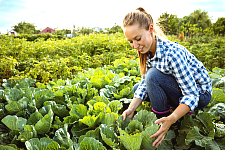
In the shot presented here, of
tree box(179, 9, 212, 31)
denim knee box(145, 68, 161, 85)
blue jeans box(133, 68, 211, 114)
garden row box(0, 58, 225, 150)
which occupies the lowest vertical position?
garden row box(0, 58, 225, 150)

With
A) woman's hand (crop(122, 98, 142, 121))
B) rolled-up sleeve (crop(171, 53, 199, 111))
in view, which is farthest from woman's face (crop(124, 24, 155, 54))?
woman's hand (crop(122, 98, 142, 121))

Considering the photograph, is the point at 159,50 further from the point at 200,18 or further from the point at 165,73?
the point at 200,18

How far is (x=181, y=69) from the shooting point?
119 centimetres

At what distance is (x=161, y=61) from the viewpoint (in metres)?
1.31

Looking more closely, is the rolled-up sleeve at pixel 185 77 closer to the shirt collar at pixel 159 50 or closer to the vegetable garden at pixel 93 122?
the shirt collar at pixel 159 50

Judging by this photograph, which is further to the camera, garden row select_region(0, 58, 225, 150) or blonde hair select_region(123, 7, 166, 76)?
blonde hair select_region(123, 7, 166, 76)

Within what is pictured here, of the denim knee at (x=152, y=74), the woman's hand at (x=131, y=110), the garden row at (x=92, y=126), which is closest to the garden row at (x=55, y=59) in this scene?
the garden row at (x=92, y=126)

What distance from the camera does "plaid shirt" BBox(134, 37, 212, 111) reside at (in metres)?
1.18

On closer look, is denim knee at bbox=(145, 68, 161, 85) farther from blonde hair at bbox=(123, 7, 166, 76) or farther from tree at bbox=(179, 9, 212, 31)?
tree at bbox=(179, 9, 212, 31)

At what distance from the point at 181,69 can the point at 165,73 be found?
166mm

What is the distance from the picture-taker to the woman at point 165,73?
1182mm

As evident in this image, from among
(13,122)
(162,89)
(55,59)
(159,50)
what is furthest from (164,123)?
(55,59)

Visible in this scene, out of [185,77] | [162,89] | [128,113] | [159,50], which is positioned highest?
[159,50]

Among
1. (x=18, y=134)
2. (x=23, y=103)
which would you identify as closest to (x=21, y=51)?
(x=23, y=103)
